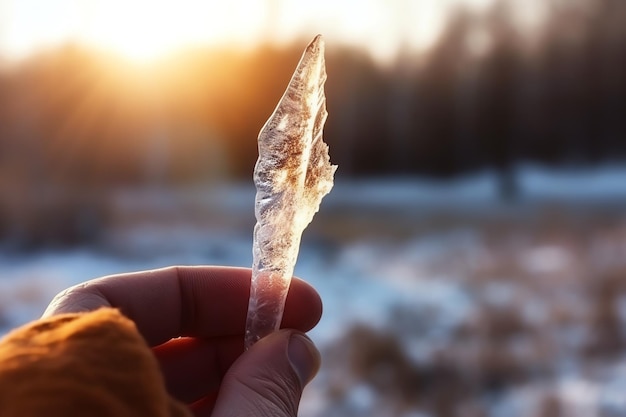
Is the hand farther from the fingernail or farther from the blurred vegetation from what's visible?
the blurred vegetation

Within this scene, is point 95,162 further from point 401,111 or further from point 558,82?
point 558,82

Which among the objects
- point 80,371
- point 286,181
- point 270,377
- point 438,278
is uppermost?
point 286,181

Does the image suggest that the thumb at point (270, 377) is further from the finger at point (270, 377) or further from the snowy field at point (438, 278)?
the snowy field at point (438, 278)

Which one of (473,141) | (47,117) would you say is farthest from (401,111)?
(47,117)

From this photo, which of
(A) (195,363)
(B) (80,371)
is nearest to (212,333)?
(A) (195,363)

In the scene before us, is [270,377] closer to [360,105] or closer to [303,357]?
[303,357]

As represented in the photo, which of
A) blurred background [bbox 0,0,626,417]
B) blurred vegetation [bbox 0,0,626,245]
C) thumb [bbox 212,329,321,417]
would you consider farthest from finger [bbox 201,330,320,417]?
blurred vegetation [bbox 0,0,626,245]
